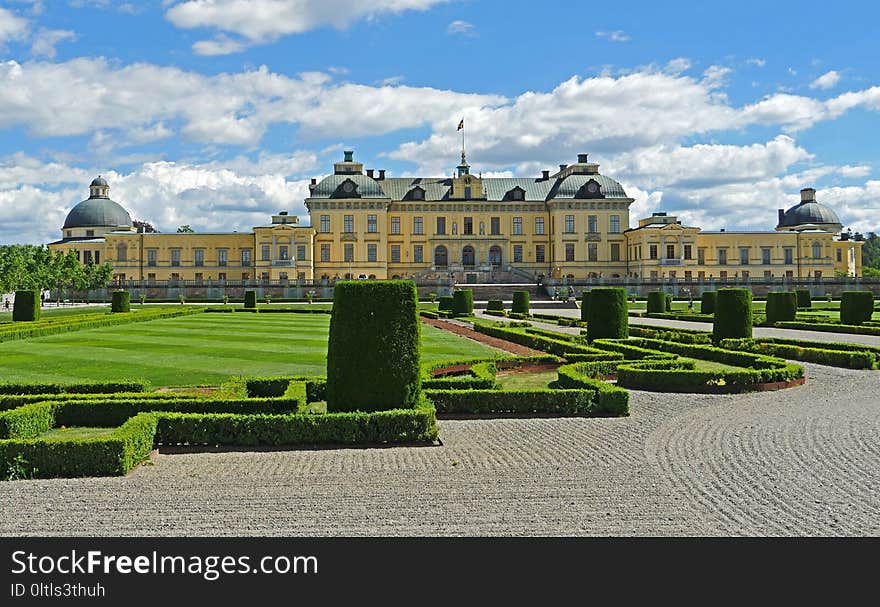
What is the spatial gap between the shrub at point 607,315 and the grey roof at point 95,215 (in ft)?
208

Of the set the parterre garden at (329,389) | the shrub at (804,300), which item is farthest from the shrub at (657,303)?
the parterre garden at (329,389)

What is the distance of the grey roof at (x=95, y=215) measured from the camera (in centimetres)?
7144

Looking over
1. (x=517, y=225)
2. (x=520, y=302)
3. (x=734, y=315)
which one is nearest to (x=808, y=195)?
(x=517, y=225)

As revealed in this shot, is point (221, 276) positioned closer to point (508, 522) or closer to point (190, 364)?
point (190, 364)

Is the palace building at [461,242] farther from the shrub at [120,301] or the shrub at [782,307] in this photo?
the shrub at [782,307]

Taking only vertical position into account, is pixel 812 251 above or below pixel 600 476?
above

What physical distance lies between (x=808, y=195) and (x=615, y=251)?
23.4 metres

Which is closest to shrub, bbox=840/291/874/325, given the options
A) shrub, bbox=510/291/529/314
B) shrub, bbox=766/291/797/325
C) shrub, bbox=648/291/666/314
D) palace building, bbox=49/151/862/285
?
shrub, bbox=766/291/797/325

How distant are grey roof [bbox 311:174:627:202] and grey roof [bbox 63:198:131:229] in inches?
801

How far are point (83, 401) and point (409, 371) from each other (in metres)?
3.84

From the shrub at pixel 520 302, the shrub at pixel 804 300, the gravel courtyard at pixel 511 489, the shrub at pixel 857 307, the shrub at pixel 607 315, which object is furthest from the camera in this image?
the shrub at pixel 804 300

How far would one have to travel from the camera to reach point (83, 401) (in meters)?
8.95

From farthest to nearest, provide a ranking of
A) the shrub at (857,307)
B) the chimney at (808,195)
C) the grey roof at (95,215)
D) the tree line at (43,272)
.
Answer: the chimney at (808,195) < the grey roof at (95,215) < the tree line at (43,272) < the shrub at (857,307)
